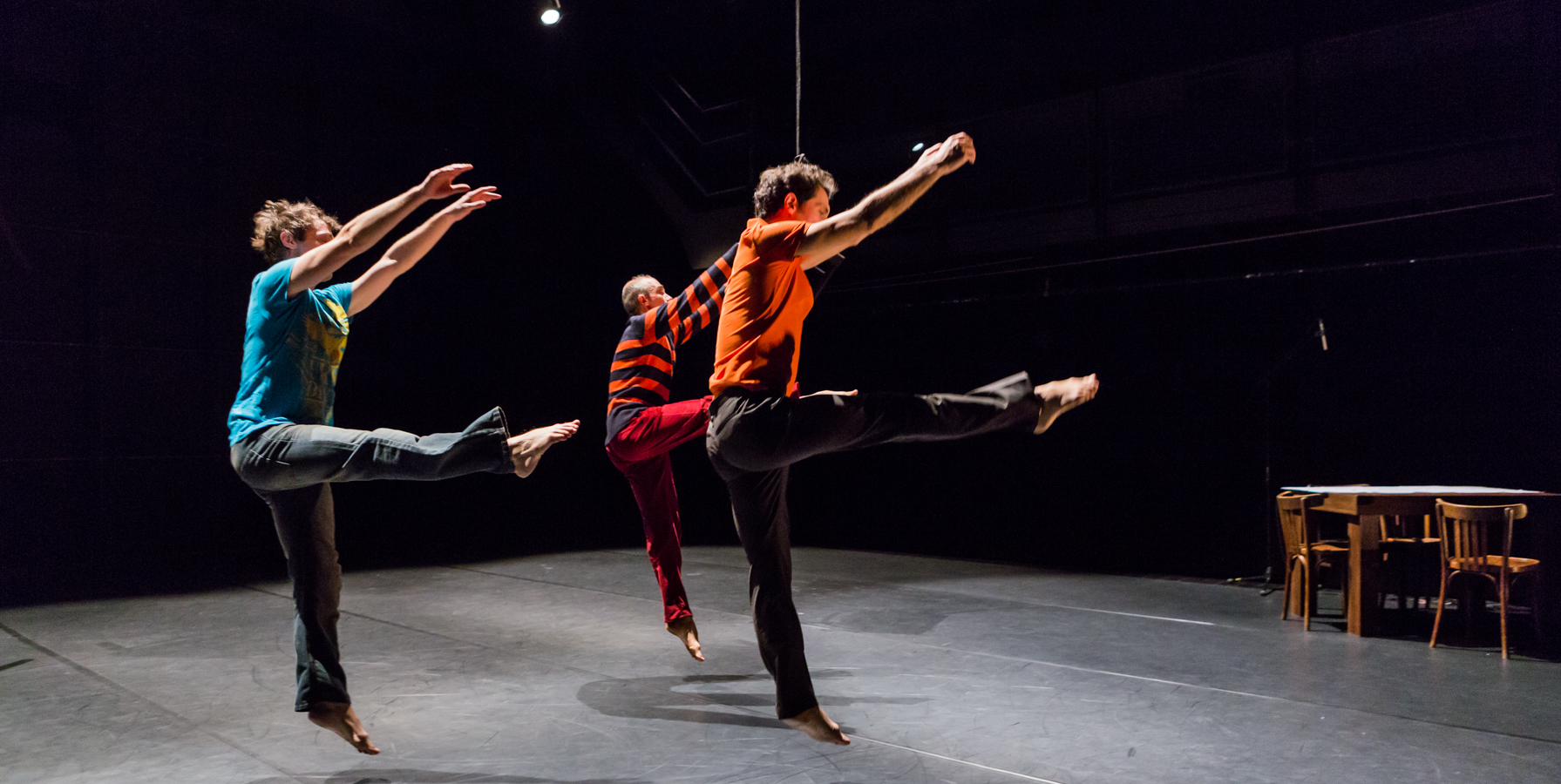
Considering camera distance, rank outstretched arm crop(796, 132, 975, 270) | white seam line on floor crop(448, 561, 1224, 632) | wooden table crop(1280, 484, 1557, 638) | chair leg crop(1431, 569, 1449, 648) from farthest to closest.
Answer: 1. white seam line on floor crop(448, 561, 1224, 632)
2. wooden table crop(1280, 484, 1557, 638)
3. chair leg crop(1431, 569, 1449, 648)
4. outstretched arm crop(796, 132, 975, 270)

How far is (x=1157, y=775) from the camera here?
3.06 m

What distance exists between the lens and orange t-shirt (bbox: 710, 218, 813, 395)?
2.61 meters

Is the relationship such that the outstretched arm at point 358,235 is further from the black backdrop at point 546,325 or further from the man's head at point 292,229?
the black backdrop at point 546,325

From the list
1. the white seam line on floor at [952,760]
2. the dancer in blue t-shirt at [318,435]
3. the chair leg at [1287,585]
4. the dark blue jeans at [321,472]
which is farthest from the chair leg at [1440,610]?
the dark blue jeans at [321,472]

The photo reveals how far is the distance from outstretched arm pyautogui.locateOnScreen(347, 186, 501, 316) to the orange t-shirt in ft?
2.66

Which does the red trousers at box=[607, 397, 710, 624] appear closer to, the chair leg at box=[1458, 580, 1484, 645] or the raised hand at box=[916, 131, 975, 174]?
the raised hand at box=[916, 131, 975, 174]

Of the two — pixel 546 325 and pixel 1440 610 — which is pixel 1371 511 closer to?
pixel 1440 610

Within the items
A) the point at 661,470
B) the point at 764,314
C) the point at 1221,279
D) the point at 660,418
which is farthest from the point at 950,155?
the point at 1221,279

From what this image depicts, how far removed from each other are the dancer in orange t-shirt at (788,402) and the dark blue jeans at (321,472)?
0.67m

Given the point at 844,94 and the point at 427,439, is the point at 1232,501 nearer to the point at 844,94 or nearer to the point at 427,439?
the point at 844,94

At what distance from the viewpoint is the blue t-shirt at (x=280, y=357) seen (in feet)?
8.89

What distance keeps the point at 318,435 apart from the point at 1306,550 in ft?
18.0

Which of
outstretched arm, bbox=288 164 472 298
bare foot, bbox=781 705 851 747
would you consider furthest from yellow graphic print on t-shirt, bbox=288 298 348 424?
bare foot, bbox=781 705 851 747

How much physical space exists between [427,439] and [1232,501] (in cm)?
693
